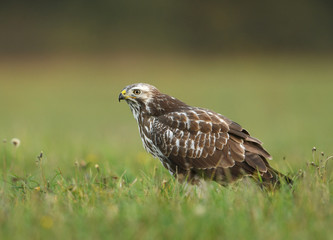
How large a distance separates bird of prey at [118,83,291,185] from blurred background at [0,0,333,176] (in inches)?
557

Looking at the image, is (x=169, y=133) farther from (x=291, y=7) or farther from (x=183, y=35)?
(x=291, y=7)

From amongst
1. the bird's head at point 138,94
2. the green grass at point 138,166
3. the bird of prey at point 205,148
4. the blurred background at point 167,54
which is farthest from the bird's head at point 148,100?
the blurred background at point 167,54

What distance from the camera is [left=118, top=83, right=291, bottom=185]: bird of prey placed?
19.2 ft

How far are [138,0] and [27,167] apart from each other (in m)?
31.5

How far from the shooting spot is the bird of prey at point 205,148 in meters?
5.85

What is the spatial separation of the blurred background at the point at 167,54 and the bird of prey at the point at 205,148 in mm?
14147

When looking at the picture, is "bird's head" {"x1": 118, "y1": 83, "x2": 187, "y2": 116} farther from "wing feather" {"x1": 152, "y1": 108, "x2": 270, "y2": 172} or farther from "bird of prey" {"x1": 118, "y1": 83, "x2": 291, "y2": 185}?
"wing feather" {"x1": 152, "y1": 108, "x2": 270, "y2": 172}

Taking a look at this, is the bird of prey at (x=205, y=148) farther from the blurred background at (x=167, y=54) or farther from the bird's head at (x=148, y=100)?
the blurred background at (x=167, y=54)

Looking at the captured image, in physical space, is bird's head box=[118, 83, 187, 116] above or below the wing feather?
above

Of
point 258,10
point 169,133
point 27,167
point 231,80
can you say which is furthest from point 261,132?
point 258,10

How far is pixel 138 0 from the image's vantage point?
3838 cm

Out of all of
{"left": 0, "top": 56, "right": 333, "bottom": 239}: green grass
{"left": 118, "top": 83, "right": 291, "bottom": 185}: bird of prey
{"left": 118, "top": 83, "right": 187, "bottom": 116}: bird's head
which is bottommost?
{"left": 0, "top": 56, "right": 333, "bottom": 239}: green grass

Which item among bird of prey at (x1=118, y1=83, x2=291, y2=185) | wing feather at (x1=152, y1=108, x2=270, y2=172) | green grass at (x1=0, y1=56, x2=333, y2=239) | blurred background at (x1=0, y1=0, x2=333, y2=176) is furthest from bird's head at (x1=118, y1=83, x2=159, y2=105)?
blurred background at (x1=0, y1=0, x2=333, y2=176)

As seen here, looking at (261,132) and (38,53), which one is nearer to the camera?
(261,132)
